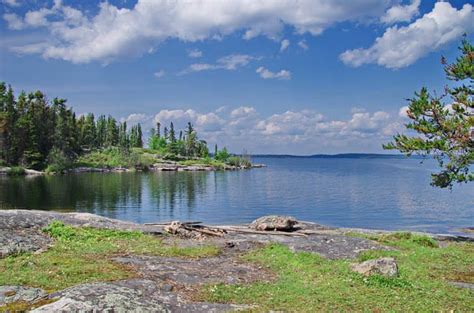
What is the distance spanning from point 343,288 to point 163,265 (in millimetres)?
7092

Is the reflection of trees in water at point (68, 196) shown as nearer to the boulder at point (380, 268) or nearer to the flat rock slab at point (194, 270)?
the flat rock slab at point (194, 270)

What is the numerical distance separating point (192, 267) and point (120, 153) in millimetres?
165716

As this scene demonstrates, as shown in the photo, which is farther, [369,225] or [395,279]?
[369,225]

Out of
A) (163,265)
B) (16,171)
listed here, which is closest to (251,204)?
(163,265)

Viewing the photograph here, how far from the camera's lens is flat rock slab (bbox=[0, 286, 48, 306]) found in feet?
38.5

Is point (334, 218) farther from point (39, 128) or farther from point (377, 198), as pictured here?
point (39, 128)

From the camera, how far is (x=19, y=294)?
12.1 meters

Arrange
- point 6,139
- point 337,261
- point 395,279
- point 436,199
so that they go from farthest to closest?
1. point 6,139
2. point 436,199
3. point 337,261
4. point 395,279

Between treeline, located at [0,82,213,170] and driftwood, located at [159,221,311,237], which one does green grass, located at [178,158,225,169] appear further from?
driftwood, located at [159,221,311,237]

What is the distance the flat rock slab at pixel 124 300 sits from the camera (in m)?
10.4

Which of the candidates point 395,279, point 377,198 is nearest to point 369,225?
point 377,198

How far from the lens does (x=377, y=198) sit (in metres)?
81.9

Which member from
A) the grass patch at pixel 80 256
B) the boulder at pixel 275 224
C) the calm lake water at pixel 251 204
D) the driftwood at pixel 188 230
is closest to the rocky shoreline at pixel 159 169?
the calm lake water at pixel 251 204

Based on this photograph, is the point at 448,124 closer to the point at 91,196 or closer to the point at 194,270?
the point at 194,270
